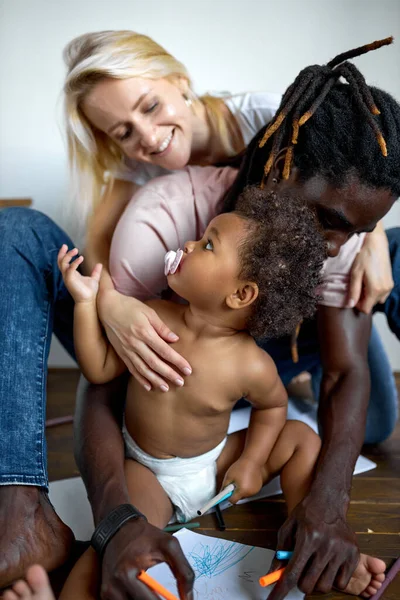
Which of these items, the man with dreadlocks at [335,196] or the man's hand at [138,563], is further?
the man with dreadlocks at [335,196]

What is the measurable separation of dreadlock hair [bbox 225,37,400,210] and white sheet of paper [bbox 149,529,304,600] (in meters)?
0.68

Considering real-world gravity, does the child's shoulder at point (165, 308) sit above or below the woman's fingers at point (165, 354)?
above

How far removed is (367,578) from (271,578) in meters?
0.20

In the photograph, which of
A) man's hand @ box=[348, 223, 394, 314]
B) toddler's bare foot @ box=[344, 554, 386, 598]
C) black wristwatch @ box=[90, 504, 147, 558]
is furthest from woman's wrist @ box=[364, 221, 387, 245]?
black wristwatch @ box=[90, 504, 147, 558]

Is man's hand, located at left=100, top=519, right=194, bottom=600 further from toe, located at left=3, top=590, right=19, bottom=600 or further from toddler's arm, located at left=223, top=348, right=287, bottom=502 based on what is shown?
toddler's arm, located at left=223, top=348, right=287, bottom=502

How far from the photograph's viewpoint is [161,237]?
3.98 ft

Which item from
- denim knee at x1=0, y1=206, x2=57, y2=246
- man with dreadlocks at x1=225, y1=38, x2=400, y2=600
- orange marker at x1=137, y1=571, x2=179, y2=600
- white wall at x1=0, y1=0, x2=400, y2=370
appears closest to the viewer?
orange marker at x1=137, y1=571, x2=179, y2=600

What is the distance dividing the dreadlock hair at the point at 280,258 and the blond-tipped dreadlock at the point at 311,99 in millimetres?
104

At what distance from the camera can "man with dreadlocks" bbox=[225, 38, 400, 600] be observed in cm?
93

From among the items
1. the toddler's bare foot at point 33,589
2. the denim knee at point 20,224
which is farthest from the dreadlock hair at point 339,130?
the toddler's bare foot at point 33,589

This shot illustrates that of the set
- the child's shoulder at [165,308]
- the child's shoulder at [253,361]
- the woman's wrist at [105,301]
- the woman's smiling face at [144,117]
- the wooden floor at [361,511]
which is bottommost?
the wooden floor at [361,511]

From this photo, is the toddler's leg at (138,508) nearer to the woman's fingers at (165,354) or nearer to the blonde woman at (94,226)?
the blonde woman at (94,226)

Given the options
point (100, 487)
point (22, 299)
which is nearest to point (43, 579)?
point (100, 487)

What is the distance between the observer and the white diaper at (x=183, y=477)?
3.69ft
